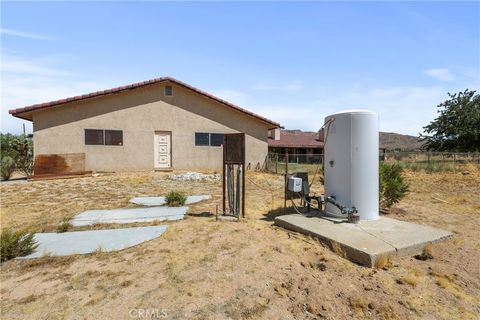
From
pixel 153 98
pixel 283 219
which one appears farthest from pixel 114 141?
pixel 283 219

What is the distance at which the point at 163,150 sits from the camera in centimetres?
1577

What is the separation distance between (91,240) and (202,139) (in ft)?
39.0

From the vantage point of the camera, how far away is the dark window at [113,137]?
1470 centimetres

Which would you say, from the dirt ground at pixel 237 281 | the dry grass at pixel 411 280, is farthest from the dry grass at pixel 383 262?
the dry grass at pixel 411 280

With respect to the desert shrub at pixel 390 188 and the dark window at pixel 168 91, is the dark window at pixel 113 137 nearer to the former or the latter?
the dark window at pixel 168 91

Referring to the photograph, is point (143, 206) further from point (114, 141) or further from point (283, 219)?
point (114, 141)

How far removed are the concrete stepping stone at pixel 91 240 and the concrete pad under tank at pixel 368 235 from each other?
2577 mm

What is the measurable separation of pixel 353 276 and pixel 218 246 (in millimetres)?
1986

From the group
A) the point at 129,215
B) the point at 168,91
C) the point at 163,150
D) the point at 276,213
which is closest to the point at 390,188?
the point at 276,213

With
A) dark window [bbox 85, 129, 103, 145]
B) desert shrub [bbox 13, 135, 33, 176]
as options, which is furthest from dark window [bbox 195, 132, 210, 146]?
desert shrub [bbox 13, 135, 33, 176]

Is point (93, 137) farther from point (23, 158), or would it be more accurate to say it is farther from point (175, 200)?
point (175, 200)

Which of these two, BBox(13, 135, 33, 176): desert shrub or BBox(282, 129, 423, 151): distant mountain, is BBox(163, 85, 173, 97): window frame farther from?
BBox(282, 129, 423, 151): distant mountain

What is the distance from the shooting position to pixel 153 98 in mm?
15461

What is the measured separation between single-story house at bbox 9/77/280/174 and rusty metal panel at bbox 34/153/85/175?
50mm
